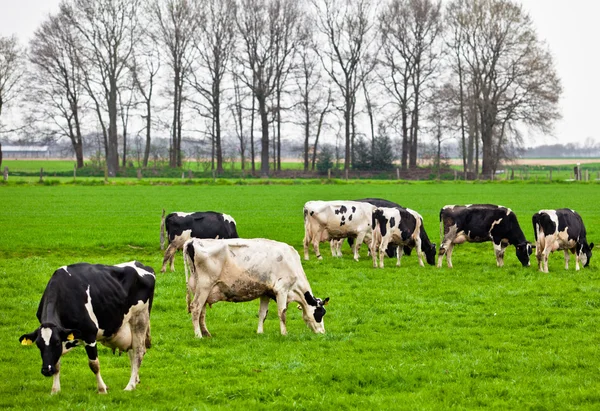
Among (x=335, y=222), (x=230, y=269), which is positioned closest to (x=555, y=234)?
(x=335, y=222)

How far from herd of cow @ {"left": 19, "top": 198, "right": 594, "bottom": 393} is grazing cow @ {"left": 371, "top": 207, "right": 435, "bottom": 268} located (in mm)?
29

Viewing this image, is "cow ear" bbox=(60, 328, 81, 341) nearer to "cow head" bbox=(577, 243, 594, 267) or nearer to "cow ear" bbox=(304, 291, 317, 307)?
"cow ear" bbox=(304, 291, 317, 307)

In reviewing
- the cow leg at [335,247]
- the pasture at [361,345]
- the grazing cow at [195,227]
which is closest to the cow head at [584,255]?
the pasture at [361,345]

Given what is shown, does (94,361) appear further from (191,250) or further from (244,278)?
(244,278)

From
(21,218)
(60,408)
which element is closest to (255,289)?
(60,408)

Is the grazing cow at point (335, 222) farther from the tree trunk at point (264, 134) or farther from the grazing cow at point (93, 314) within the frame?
the tree trunk at point (264, 134)

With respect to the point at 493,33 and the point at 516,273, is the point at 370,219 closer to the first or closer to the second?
the point at 516,273

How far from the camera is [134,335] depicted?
9.91 m

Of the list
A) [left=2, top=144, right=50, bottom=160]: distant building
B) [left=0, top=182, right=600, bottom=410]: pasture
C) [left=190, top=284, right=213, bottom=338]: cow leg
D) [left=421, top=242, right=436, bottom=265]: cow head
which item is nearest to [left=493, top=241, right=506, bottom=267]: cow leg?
[left=0, top=182, right=600, bottom=410]: pasture

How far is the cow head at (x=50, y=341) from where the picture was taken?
8625 mm

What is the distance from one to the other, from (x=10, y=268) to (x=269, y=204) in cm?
2169

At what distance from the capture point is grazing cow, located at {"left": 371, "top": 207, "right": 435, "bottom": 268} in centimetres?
2170

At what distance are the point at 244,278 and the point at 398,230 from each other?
9882 millimetres

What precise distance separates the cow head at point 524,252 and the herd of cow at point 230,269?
0.03 metres
